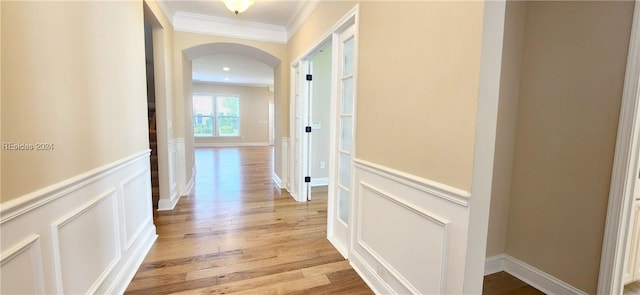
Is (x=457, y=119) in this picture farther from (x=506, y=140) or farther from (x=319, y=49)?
(x=319, y=49)

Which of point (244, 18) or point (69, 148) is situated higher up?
point (244, 18)

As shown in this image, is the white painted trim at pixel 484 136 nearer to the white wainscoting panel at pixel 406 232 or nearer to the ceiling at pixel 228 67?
the white wainscoting panel at pixel 406 232

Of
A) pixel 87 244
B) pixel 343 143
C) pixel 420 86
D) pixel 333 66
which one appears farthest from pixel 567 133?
pixel 87 244

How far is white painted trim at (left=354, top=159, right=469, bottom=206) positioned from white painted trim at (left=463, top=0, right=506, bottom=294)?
5 centimetres

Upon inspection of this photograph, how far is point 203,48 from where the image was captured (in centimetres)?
389

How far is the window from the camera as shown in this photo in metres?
10.4

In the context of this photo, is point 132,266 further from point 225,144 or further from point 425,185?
point 225,144

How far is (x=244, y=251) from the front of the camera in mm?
2355

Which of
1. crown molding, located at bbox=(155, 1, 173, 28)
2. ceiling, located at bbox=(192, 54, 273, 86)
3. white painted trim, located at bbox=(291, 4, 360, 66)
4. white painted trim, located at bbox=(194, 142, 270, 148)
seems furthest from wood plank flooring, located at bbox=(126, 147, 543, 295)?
white painted trim, located at bbox=(194, 142, 270, 148)

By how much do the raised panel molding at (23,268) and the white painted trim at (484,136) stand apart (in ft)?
5.89

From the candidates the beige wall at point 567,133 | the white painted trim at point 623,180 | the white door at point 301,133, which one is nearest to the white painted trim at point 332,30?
the white door at point 301,133

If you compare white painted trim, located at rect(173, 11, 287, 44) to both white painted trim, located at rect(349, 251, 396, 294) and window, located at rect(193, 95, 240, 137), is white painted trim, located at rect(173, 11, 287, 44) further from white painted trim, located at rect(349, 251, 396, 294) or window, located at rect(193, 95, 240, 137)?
window, located at rect(193, 95, 240, 137)

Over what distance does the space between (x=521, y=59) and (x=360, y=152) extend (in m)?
1.36

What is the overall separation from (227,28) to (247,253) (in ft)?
10.2
